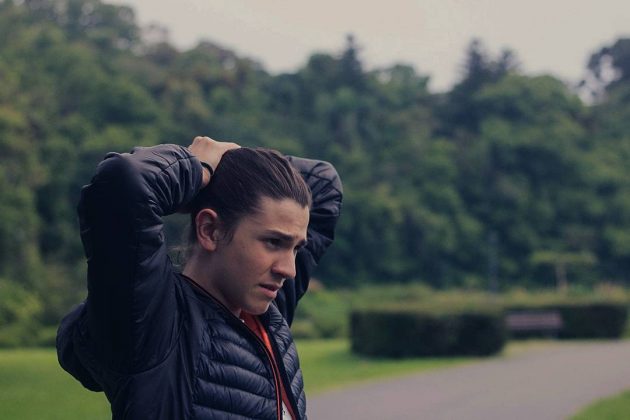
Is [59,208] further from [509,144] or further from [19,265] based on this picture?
[509,144]

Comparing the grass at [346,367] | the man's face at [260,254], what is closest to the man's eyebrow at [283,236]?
the man's face at [260,254]

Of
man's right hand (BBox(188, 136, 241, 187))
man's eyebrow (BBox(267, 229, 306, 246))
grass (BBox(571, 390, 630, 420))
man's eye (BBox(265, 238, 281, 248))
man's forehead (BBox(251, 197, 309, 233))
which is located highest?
man's right hand (BBox(188, 136, 241, 187))

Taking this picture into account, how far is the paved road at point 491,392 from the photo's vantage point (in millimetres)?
10242

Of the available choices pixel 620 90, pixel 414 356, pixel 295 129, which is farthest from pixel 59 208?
pixel 620 90

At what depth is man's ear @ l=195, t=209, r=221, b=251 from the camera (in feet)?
6.73

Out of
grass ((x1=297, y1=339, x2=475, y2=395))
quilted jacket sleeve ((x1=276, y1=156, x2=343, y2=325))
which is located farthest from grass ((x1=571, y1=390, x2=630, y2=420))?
quilted jacket sleeve ((x1=276, y1=156, x2=343, y2=325))

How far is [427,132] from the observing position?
47375 mm

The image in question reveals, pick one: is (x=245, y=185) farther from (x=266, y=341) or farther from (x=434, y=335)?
(x=434, y=335)

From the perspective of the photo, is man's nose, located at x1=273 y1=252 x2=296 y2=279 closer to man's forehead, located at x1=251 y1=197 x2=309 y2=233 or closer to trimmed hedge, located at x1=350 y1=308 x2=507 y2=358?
man's forehead, located at x1=251 y1=197 x2=309 y2=233

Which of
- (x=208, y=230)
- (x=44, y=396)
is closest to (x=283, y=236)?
(x=208, y=230)

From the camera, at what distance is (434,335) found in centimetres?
1733

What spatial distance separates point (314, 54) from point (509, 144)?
9931mm

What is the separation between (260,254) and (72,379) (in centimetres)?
1182

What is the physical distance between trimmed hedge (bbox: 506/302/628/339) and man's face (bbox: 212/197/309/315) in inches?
808
